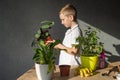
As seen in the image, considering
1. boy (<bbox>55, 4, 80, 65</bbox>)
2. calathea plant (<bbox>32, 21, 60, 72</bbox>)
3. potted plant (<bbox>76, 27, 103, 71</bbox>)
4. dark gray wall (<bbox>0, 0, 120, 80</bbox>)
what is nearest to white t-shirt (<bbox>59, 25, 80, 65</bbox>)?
boy (<bbox>55, 4, 80, 65</bbox>)

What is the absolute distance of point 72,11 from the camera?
9.25 ft

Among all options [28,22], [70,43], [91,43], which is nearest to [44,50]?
[91,43]

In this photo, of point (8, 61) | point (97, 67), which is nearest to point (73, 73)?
point (97, 67)

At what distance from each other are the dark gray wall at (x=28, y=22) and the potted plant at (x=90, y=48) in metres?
1.87

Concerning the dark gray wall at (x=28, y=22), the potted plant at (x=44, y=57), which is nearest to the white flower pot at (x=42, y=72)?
the potted plant at (x=44, y=57)

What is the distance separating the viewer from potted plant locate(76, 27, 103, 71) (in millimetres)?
2475

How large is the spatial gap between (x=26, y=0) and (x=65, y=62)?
1.97 meters

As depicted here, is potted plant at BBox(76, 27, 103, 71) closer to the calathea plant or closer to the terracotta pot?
the terracotta pot

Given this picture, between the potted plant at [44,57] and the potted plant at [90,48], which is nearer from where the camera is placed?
the potted plant at [44,57]

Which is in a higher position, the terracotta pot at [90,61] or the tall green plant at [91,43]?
the tall green plant at [91,43]

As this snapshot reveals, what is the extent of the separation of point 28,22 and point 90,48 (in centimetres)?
218

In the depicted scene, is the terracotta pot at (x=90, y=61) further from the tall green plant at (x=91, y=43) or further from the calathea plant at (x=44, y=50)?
the calathea plant at (x=44, y=50)

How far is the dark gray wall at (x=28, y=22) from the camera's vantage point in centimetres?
436

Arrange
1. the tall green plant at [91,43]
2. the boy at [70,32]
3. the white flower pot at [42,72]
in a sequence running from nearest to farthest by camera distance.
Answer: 1. the white flower pot at [42,72]
2. the tall green plant at [91,43]
3. the boy at [70,32]
